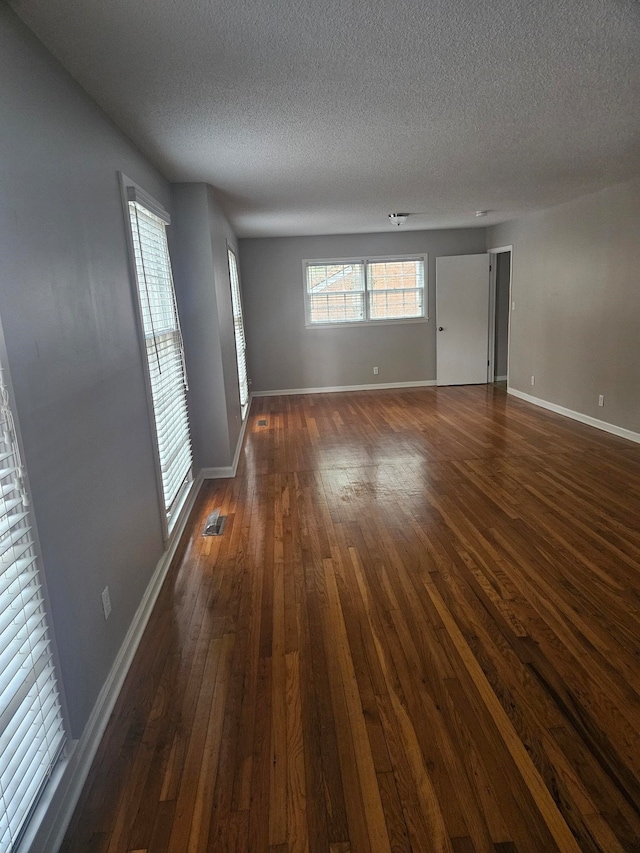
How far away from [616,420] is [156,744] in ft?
16.8

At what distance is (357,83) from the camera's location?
2344mm

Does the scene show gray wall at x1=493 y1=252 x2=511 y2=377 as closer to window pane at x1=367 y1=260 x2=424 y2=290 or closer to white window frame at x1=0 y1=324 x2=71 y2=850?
window pane at x1=367 y1=260 x2=424 y2=290

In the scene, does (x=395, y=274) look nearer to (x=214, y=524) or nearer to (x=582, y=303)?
(x=582, y=303)

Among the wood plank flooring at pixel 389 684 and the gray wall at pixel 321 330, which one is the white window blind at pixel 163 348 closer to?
the wood plank flooring at pixel 389 684

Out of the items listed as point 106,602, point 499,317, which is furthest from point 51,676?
point 499,317

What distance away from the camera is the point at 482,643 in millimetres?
2271

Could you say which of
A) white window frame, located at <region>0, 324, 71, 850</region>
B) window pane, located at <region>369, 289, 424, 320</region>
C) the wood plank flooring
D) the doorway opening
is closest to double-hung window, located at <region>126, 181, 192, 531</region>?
the wood plank flooring

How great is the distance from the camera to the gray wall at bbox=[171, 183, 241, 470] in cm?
422

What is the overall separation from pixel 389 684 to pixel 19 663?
1.31 m

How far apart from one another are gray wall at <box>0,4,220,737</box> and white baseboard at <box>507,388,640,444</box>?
4.63 metres

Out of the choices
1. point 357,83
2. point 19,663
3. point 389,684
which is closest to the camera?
point 19,663

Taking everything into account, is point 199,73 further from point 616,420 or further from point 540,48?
point 616,420

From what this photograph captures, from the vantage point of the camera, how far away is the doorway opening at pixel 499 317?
8180 millimetres

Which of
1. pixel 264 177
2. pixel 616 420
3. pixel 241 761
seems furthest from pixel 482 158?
pixel 241 761
